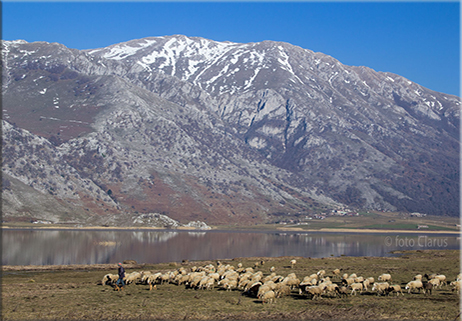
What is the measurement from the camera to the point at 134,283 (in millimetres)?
49781

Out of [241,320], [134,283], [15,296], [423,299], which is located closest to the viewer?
[241,320]

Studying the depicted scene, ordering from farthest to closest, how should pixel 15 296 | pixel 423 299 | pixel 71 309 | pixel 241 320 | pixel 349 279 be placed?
pixel 349 279, pixel 15 296, pixel 423 299, pixel 71 309, pixel 241 320

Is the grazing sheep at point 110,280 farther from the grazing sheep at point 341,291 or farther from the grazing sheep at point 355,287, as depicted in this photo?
the grazing sheep at point 355,287

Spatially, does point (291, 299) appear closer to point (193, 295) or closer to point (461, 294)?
point (193, 295)

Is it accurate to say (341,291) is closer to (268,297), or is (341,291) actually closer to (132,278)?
(268,297)

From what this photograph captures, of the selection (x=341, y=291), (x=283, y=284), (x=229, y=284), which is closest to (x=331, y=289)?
(x=341, y=291)

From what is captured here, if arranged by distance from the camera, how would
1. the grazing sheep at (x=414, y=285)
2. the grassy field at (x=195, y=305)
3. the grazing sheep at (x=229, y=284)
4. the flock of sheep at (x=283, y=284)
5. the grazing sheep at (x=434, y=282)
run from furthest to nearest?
the grazing sheep at (x=229, y=284)
the grazing sheep at (x=434, y=282)
the grazing sheep at (x=414, y=285)
the flock of sheep at (x=283, y=284)
the grassy field at (x=195, y=305)

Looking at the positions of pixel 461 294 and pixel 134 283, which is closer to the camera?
pixel 461 294

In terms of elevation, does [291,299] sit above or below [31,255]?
above

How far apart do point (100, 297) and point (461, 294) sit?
31097 millimetres

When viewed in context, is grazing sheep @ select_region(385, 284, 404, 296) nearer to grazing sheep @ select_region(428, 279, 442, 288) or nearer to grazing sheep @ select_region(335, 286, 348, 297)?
grazing sheep @ select_region(428, 279, 442, 288)

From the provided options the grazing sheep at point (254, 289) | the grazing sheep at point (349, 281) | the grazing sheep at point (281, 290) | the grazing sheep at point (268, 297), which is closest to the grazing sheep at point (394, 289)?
the grazing sheep at point (349, 281)

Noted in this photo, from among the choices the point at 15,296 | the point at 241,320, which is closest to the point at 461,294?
the point at 241,320

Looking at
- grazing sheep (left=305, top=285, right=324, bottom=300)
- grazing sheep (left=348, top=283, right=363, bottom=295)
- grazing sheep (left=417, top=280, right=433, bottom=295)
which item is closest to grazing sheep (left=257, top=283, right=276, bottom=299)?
grazing sheep (left=305, top=285, right=324, bottom=300)
